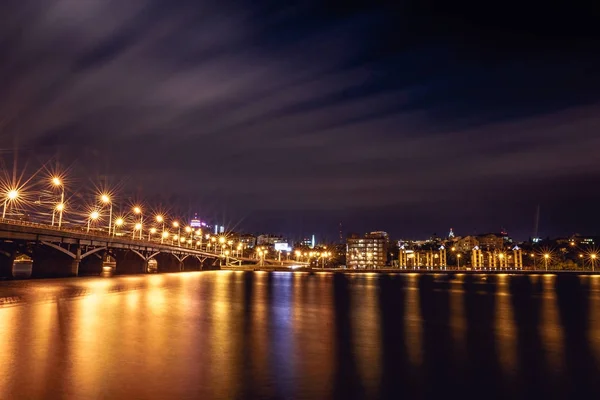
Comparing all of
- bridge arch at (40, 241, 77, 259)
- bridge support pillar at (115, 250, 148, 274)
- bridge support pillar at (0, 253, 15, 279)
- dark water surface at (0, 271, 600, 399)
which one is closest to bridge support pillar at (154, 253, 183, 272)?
bridge support pillar at (115, 250, 148, 274)

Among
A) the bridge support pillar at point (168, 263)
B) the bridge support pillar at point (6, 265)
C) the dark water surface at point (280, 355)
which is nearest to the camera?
the dark water surface at point (280, 355)

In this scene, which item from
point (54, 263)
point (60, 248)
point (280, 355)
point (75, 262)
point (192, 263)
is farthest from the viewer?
point (192, 263)

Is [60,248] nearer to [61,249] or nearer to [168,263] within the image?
[61,249]

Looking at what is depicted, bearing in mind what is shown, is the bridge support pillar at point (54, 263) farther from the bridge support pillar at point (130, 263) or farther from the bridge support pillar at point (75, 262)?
the bridge support pillar at point (130, 263)

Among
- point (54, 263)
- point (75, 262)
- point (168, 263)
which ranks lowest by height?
point (168, 263)

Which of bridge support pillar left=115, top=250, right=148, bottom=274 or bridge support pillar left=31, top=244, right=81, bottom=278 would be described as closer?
bridge support pillar left=31, top=244, right=81, bottom=278

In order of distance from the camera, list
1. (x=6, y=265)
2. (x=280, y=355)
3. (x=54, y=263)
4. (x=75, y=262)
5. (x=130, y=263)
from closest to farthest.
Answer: (x=280, y=355) → (x=6, y=265) → (x=75, y=262) → (x=54, y=263) → (x=130, y=263)

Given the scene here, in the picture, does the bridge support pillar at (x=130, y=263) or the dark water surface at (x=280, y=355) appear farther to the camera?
the bridge support pillar at (x=130, y=263)

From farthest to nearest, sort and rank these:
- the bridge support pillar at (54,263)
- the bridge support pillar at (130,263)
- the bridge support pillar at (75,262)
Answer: the bridge support pillar at (130,263), the bridge support pillar at (54,263), the bridge support pillar at (75,262)

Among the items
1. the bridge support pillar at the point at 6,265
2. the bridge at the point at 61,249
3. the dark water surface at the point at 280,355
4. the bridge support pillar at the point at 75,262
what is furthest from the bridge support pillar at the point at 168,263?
the dark water surface at the point at 280,355

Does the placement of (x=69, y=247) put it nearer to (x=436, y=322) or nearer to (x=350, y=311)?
(x=350, y=311)

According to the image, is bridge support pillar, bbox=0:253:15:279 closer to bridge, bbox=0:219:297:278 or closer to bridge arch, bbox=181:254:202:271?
bridge, bbox=0:219:297:278

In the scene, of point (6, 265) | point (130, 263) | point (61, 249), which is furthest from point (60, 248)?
point (130, 263)

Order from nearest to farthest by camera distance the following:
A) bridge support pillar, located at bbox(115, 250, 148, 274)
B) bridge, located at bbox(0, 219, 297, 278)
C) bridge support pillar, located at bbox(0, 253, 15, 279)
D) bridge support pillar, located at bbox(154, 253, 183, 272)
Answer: bridge, located at bbox(0, 219, 297, 278) < bridge support pillar, located at bbox(0, 253, 15, 279) < bridge support pillar, located at bbox(115, 250, 148, 274) < bridge support pillar, located at bbox(154, 253, 183, 272)
